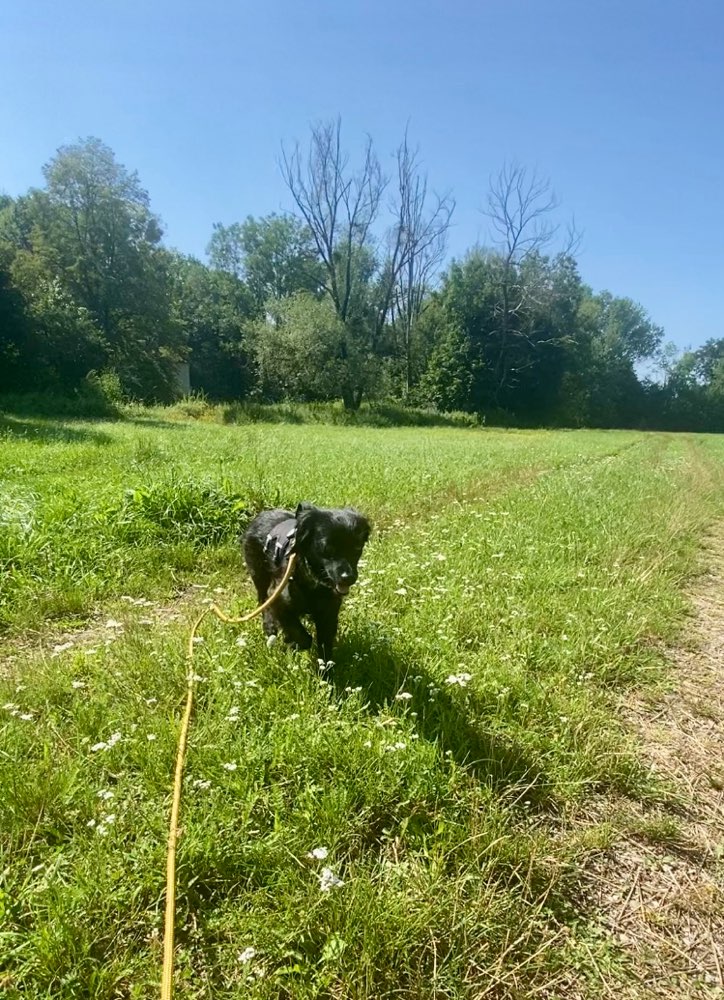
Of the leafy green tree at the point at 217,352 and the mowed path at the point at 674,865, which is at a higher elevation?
the leafy green tree at the point at 217,352

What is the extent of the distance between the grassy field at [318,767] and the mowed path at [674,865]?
10 centimetres

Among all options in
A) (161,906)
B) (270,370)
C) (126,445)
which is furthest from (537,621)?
(270,370)

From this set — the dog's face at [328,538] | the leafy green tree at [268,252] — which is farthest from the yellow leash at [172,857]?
the leafy green tree at [268,252]

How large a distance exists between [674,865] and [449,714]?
1167 mm

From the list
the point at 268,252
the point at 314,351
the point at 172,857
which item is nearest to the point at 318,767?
the point at 172,857

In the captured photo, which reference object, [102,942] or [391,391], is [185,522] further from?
[391,391]

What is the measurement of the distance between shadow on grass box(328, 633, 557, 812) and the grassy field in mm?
16

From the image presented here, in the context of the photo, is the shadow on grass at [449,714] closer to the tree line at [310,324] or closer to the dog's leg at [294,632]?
the dog's leg at [294,632]

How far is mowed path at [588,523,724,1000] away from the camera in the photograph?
75.1 inches

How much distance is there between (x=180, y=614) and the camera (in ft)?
15.0

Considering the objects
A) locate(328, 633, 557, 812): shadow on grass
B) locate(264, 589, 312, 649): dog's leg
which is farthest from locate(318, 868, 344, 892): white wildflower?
locate(264, 589, 312, 649): dog's leg

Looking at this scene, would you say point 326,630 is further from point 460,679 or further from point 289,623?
point 460,679

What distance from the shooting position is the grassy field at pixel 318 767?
72.3 inches

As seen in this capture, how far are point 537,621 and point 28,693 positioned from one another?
3556 mm
